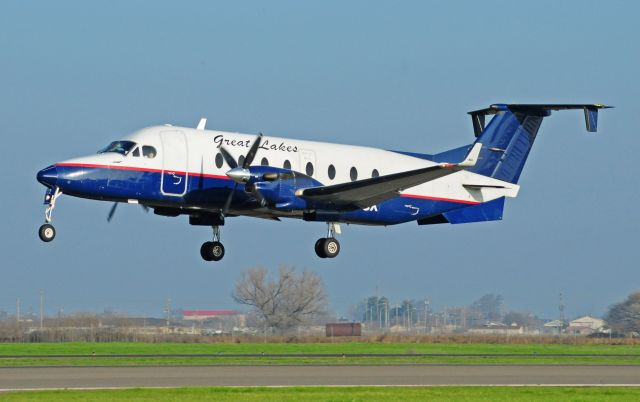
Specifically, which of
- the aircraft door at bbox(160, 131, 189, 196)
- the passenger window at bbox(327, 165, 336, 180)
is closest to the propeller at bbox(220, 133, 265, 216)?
the aircraft door at bbox(160, 131, 189, 196)

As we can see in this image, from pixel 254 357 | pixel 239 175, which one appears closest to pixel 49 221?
pixel 239 175

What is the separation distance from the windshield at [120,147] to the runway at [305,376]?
740 cm

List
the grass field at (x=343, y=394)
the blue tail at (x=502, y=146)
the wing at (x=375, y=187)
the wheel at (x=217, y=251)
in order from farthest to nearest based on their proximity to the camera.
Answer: the blue tail at (x=502, y=146)
the wheel at (x=217, y=251)
the wing at (x=375, y=187)
the grass field at (x=343, y=394)

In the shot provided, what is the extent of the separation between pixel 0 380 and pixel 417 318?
84.8 meters

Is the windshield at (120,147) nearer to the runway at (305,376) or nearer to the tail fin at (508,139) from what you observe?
the runway at (305,376)

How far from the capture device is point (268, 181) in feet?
121

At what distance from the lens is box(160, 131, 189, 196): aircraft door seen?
3638 cm

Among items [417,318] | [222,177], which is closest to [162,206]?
[222,177]

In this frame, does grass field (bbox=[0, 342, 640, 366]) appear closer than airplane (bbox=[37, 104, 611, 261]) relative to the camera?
No

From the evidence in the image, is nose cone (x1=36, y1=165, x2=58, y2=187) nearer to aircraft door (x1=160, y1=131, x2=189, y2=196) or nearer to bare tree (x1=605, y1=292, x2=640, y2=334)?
aircraft door (x1=160, y1=131, x2=189, y2=196)

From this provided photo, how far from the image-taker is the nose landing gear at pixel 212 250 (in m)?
40.3

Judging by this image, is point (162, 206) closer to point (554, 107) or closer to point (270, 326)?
point (554, 107)

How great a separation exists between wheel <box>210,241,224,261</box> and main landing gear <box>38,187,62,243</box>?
6.99 metres

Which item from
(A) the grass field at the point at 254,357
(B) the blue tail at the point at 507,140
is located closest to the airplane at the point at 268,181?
(B) the blue tail at the point at 507,140
